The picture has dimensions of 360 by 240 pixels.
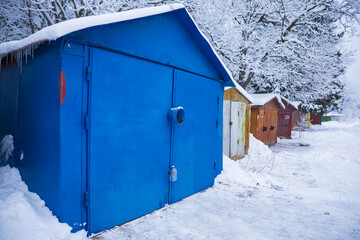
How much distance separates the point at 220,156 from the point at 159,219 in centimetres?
267

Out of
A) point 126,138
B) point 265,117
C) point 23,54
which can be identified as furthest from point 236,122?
point 23,54

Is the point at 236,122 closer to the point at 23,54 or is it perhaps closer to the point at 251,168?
the point at 251,168

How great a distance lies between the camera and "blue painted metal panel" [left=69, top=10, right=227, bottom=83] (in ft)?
9.59

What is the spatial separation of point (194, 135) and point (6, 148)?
3192 mm

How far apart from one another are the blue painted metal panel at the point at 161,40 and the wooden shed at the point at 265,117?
7.57m

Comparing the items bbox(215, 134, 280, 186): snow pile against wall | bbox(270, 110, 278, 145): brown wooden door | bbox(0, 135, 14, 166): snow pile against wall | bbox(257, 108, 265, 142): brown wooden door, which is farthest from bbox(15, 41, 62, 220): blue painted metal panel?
bbox(270, 110, 278, 145): brown wooden door

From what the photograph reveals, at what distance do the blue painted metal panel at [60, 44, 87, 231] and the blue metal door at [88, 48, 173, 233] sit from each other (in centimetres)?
12

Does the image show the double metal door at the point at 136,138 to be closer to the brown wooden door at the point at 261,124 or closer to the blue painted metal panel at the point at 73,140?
the blue painted metal panel at the point at 73,140

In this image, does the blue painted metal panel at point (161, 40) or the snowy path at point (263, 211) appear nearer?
the blue painted metal panel at point (161, 40)

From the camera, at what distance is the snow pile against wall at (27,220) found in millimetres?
2344

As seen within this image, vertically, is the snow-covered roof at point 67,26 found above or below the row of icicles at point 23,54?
above

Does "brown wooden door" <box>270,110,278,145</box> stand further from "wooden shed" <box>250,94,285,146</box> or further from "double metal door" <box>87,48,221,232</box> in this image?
"double metal door" <box>87,48,221,232</box>

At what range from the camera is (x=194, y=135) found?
4.60 metres

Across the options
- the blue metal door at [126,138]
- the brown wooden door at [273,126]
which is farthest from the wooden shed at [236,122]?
the brown wooden door at [273,126]
